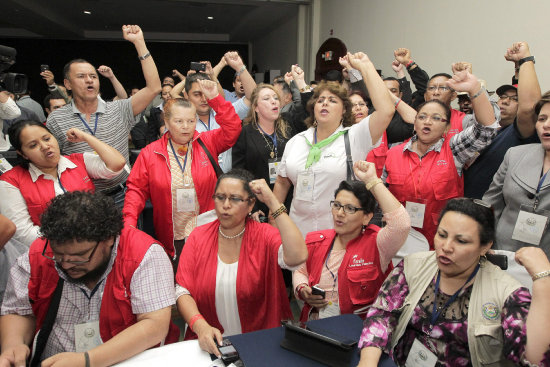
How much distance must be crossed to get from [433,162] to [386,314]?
3.98ft

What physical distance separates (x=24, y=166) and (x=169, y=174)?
0.76m

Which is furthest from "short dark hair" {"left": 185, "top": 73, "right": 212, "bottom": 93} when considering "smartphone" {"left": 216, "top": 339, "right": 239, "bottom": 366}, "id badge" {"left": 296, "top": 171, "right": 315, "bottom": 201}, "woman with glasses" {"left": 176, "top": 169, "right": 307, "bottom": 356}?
"smartphone" {"left": 216, "top": 339, "right": 239, "bottom": 366}

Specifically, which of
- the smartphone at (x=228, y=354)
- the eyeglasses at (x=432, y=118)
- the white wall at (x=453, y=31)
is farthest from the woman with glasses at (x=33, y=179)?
the white wall at (x=453, y=31)

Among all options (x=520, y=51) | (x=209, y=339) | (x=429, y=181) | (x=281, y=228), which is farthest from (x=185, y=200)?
(x=520, y=51)

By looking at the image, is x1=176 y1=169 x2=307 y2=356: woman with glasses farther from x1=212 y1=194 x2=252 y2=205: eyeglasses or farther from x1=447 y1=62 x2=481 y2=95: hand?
x1=447 y1=62 x2=481 y2=95: hand

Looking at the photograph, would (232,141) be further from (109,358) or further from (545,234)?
(545,234)

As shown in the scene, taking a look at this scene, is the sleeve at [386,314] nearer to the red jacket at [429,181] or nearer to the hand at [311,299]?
the hand at [311,299]

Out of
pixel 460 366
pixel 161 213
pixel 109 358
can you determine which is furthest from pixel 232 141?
pixel 460 366

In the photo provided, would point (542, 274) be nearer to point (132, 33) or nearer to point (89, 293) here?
point (89, 293)

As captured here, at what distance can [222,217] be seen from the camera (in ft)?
6.07

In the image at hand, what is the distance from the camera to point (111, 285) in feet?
4.76

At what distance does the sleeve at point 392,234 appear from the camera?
5.25 feet

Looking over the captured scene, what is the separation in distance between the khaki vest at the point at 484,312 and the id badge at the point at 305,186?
0.93 metres

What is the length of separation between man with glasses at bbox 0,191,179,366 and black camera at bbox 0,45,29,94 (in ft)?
4.80
